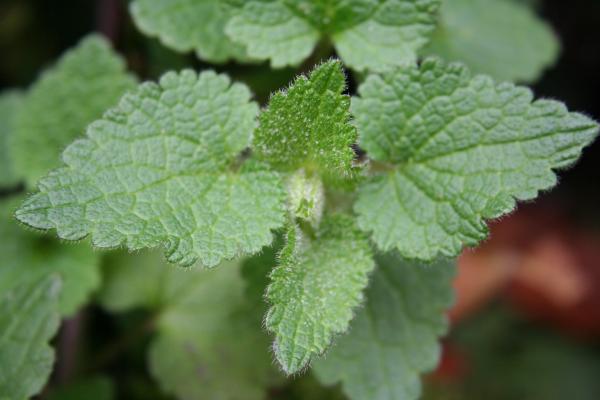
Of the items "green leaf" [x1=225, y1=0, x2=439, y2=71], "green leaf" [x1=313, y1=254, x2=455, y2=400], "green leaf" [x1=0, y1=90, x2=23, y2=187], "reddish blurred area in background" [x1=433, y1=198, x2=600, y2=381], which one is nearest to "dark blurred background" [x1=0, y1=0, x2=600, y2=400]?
"reddish blurred area in background" [x1=433, y1=198, x2=600, y2=381]

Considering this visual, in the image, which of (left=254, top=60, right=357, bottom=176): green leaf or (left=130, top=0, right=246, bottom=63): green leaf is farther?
(left=130, top=0, right=246, bottom=63): green leaf

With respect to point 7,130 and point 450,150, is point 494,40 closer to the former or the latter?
point 450,150

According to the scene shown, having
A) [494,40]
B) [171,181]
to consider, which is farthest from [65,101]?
[494,40]

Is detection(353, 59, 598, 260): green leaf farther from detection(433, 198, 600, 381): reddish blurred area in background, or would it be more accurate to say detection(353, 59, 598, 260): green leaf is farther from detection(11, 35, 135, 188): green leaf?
detection(433, 198, 600, 381): reddish blurred area in background

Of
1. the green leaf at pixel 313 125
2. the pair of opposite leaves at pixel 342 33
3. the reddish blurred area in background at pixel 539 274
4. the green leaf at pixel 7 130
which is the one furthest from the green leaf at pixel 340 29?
the reddish blurred area in background at pixel 539 274

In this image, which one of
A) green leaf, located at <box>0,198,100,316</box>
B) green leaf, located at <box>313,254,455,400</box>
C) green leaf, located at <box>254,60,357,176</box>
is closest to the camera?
green leaf, located at <box>254,60,357,176</box>
